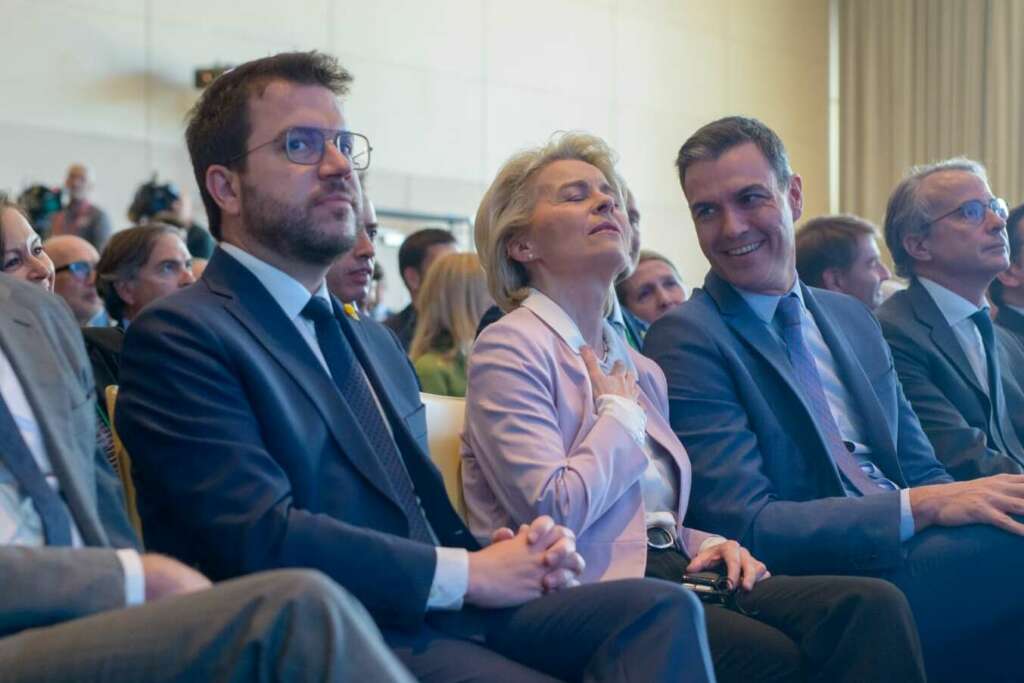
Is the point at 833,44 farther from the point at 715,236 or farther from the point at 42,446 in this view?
the point at 42,446

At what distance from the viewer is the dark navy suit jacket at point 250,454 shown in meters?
1.99

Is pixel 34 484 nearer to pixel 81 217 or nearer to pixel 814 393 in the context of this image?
pixel 814 393

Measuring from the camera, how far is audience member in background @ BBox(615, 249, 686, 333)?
488 centimetres

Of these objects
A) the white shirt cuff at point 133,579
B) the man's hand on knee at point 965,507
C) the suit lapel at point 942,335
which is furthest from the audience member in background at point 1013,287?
the white shirt cuff at point 133,579

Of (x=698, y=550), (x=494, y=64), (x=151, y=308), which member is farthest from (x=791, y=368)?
(x=494, y=64)

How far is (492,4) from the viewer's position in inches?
337

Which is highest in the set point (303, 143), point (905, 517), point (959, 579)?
point (303, 143)

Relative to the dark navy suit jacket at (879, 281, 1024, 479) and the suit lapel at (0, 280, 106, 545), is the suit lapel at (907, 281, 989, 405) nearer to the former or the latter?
the dark navy suit jacket at (879, 281, 1024, 479)

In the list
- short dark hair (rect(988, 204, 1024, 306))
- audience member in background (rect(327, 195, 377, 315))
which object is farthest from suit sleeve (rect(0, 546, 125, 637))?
short dark hair (rect(988, 204, 1024, 306))

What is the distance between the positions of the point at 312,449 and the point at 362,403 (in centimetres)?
18

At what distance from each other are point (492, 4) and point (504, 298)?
5999mm

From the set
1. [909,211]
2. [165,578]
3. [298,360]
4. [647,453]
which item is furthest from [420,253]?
A: [165,578]

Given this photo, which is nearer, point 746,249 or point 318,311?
point 318,311

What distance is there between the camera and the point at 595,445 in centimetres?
243
